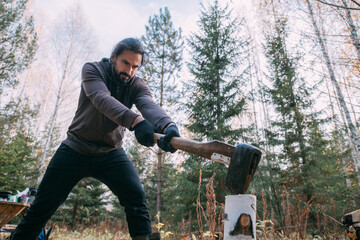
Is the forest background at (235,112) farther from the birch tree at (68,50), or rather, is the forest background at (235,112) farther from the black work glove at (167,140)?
the black work glove at (167,140)

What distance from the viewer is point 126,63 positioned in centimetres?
206

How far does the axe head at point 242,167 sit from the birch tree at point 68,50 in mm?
14894

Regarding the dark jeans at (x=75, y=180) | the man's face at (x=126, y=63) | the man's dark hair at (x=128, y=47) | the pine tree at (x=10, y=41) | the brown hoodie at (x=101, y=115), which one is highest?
the pine tree at (x=10, y=41)

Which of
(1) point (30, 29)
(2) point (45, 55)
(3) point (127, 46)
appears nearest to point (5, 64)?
(1) point (30, 29)

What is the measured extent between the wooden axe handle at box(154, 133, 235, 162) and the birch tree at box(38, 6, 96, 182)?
1449cm

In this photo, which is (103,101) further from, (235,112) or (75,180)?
(235,112)

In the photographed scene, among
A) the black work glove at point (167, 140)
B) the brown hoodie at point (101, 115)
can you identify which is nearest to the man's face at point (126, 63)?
the brown hoodie at point (101, 115)

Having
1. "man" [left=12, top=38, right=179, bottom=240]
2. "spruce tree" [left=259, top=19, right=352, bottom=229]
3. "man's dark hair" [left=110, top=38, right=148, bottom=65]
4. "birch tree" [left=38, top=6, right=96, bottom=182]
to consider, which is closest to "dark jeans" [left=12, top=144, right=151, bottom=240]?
"man" [left=12, top=38, right=179, bottom=240]

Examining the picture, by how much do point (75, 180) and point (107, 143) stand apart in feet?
1.30

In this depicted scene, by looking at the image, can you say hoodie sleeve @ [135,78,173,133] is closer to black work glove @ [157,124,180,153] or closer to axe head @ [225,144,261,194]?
black work glove @ [157,124,180,153]

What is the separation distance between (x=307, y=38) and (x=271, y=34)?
2690 mm

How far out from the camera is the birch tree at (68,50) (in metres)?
14.5

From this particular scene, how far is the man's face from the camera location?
2049 mm

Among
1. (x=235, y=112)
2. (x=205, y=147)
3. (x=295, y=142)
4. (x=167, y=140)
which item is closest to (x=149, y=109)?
(x=167, y=140)
